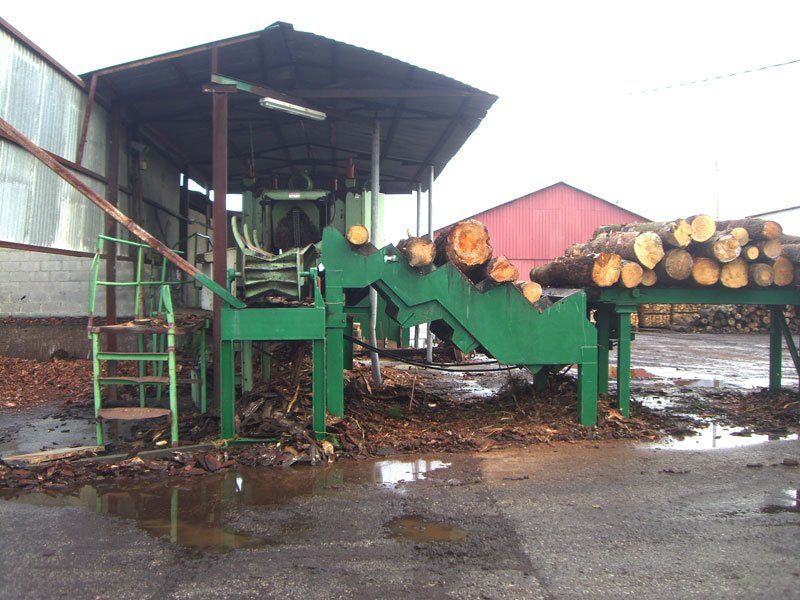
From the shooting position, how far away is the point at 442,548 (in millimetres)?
3309

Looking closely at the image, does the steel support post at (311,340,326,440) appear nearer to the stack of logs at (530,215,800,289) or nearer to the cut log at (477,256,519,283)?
the cut log at (477,256,519,283)

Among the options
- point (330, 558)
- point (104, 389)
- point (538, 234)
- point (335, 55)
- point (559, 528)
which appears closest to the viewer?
point (330, 558)

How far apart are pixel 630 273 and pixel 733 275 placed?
1237 mm

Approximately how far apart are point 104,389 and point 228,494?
4254 mm

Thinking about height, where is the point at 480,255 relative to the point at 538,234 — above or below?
below

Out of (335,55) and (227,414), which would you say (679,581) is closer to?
(227,414)

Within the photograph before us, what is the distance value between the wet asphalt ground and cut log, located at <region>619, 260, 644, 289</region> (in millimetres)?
1815

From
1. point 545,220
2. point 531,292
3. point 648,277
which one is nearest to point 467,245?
point 531,292

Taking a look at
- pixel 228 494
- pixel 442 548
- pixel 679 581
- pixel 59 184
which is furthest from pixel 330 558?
pixel 59 184

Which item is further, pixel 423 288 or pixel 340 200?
pixel 340 200

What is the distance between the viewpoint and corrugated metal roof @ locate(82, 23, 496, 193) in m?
6.76

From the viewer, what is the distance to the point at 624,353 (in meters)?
6.00

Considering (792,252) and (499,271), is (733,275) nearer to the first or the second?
(792,252)

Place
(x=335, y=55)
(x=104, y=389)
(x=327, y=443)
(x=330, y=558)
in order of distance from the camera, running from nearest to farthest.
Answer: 1. (x=330, y=558)
2. (x=327, y=443)
3. (x=335, y=55)
4. (x=104, y=389)
